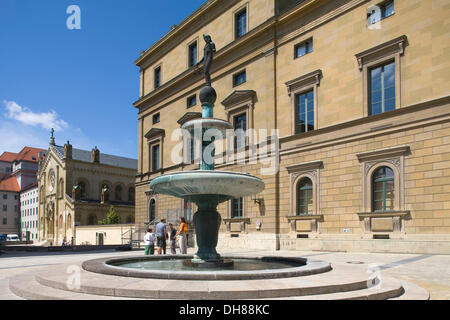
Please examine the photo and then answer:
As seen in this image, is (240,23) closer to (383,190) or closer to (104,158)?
(383,190)

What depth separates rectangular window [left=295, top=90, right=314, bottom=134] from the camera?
23.8m

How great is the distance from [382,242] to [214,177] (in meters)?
12.3

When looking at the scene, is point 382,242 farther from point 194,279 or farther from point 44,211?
point 44,211

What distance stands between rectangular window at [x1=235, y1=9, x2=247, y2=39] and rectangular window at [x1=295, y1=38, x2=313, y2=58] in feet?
19.1

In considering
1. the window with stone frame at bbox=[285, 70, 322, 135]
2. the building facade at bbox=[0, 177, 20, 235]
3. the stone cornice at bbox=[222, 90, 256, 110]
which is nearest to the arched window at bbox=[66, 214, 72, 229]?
the building facade at bbox=[0, 177, 20, 235]

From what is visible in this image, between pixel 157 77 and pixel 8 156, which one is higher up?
pixel 157 77

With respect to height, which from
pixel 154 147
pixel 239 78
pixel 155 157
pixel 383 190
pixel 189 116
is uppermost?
pixel 239 78

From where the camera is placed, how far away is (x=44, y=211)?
238 feet

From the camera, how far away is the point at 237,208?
2792 cm

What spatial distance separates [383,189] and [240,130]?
1143cm

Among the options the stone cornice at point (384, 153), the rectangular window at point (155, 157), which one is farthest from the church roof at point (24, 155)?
the stone cornice at point (384, 153)

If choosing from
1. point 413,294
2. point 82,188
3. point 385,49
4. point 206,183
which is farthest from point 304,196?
point 82,188

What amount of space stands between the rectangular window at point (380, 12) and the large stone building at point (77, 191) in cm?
5091
